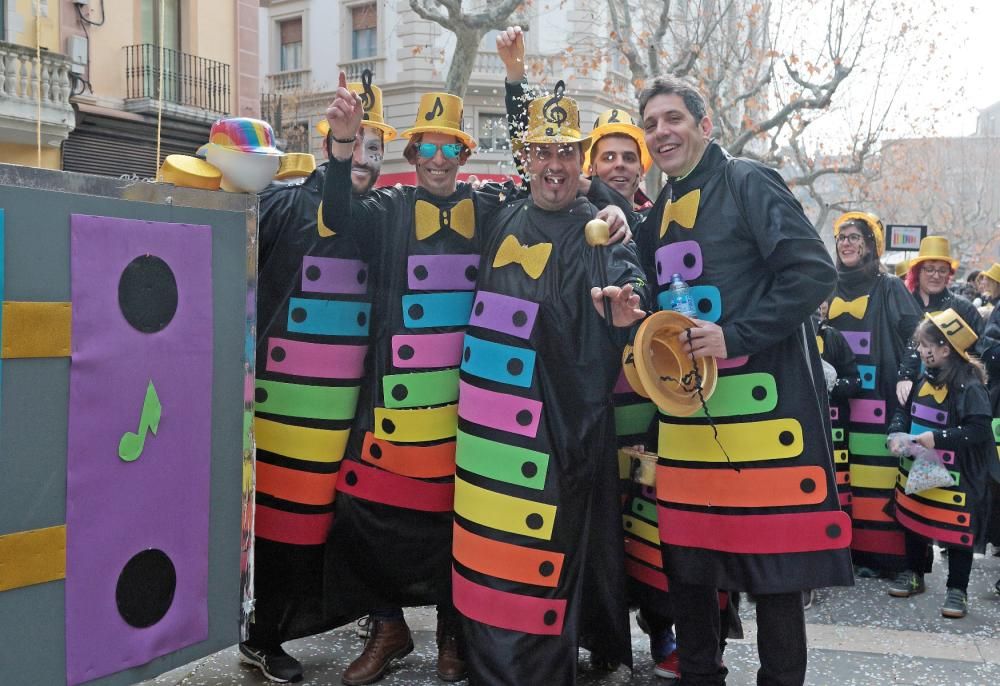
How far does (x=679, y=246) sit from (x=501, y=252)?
1.98 ft

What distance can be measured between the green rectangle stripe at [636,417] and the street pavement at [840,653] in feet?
3.07

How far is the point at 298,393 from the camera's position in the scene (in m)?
3.51

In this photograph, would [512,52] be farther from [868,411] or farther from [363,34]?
[363,34]

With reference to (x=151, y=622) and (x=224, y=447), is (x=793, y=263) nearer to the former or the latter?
(x=224, y=447)

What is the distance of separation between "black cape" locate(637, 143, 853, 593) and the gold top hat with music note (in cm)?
43

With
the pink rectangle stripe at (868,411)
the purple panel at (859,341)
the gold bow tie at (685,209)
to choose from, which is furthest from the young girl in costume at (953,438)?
the gold bow tie at (685,209)

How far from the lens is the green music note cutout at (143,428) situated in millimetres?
2352

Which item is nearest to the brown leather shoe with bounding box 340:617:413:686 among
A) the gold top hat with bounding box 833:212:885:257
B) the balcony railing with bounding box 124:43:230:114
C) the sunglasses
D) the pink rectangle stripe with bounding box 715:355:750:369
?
the pink rectangle stripe with bounding box 715:355:750:369

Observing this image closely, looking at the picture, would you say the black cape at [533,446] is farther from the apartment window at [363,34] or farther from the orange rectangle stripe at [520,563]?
the apartment window at [363,34]

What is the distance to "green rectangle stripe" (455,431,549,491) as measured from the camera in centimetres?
306

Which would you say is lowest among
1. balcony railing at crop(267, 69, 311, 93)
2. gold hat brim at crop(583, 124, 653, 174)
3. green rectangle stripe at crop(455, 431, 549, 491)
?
green rectangle stripe at crop(455, 431, 549, 491)

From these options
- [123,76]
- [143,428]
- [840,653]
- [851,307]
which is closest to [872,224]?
[851,307]

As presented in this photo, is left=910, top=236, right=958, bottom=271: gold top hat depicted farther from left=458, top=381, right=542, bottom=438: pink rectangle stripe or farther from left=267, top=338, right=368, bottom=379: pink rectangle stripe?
left=267, top=338, right=368, bottom=379: pink rectangle stripe

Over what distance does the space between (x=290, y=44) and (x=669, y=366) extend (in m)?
24.5
